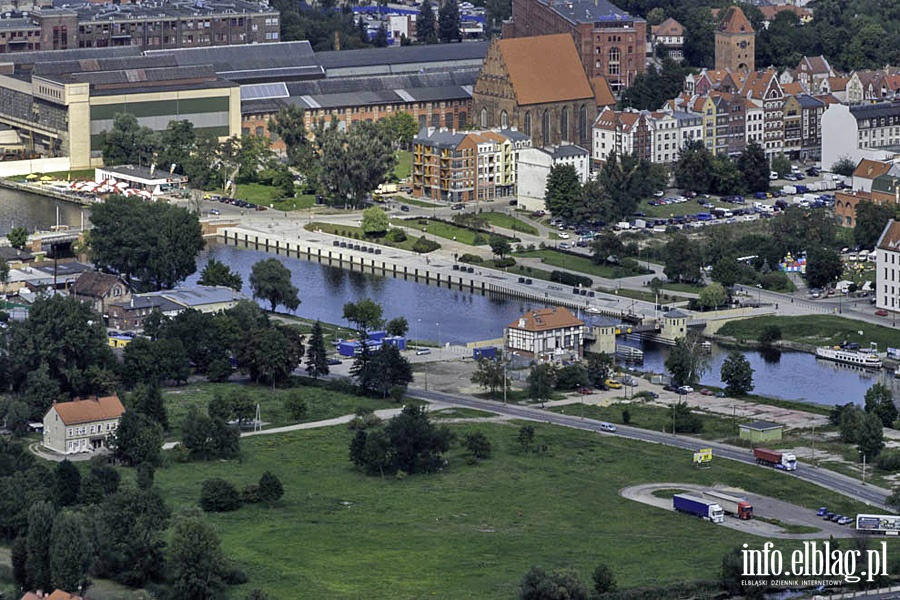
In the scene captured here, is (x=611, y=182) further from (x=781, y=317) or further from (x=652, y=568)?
(x=652, y=568)

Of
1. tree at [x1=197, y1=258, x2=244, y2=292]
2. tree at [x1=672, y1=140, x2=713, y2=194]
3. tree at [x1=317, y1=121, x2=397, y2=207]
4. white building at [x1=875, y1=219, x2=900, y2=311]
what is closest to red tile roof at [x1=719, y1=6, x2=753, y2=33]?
tree at [x1=672, y1=140, x2=713, y2=194]

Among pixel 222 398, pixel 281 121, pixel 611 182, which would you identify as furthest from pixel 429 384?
pixel 281 121

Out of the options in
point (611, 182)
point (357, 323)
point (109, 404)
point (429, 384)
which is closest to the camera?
point (109, 404)

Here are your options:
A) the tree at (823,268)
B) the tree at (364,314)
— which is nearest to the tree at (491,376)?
the tree at (364,314)

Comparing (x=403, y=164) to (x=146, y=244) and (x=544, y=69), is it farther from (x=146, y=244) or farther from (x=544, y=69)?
(x=146, y=244)

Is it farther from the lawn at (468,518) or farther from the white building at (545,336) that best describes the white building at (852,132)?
the lawn at (468,518)

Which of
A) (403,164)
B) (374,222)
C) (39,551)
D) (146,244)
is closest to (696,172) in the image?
(403,164)
